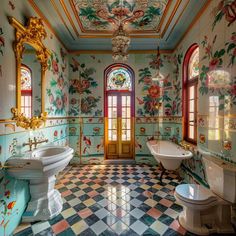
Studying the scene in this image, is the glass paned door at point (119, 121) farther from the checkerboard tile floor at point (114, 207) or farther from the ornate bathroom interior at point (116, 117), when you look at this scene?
the checkerboard tile floor at point (114, 207)

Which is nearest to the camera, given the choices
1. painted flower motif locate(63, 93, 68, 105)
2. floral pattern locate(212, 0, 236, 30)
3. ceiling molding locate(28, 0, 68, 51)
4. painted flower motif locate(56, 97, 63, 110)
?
floral pattern locate(212, 0, 236, 30)

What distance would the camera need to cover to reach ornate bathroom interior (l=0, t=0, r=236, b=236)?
1750 millimetres

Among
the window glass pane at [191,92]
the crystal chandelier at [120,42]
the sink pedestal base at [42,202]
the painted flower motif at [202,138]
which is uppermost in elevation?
the crystal chandelier at [120,42]

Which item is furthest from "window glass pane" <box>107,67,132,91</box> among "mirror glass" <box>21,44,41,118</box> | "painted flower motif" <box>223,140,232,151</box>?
"painted flower motif" <box>223,140,232,151</box>

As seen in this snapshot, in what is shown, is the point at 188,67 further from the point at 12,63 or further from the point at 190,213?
the point at 12,63

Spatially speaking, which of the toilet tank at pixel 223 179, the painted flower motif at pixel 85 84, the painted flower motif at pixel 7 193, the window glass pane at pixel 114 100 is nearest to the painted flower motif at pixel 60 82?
the painted flower motif at pixel 85 84

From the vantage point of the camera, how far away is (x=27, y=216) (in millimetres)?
1884

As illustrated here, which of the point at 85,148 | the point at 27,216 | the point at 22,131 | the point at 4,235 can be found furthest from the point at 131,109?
the point at 4,235

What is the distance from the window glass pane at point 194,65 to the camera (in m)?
2.94

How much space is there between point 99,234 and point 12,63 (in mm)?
2354

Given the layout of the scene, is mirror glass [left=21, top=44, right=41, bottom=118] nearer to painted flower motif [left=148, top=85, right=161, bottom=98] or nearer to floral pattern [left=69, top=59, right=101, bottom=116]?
floral pattern [left=69, top=59, right=101, bottom=116]

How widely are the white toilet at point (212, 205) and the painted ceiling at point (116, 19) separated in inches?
102

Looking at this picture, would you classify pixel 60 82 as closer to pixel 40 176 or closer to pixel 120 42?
pixel 120 42

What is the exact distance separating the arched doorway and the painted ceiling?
0.89 m
